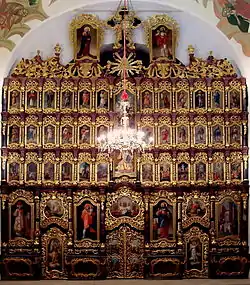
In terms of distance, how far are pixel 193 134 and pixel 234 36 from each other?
2.57 m

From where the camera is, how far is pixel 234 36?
14305 mm

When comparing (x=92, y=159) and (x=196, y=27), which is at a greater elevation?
(x=196, y=27)

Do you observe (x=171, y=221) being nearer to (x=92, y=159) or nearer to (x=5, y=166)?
(x=92, y=159)

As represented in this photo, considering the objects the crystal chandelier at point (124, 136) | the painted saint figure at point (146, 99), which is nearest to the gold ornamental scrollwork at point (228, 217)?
the crystal chandelier at point (124, 136)

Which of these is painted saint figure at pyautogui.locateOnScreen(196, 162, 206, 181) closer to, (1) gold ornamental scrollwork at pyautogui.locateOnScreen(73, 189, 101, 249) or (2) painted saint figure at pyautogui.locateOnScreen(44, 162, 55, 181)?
(1) gold ornamental scrollwork at pyautogui.locateOnScreen(73, 189, 101, 249)

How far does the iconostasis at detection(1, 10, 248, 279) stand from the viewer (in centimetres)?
1440

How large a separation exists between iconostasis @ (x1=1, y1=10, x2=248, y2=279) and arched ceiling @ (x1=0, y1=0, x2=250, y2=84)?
32 centimetres

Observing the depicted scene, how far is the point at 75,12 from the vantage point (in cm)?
1484

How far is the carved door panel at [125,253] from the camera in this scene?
1447 centimetres

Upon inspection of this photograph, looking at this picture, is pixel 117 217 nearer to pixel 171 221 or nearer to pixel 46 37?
pixel 171 221

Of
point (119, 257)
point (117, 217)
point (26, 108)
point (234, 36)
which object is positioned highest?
point (234, 36)

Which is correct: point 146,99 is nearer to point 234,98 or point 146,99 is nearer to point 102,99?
point 102,99

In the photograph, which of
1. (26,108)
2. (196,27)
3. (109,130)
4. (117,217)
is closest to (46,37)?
(26,108)

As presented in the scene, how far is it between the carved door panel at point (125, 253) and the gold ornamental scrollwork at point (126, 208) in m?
0.21
